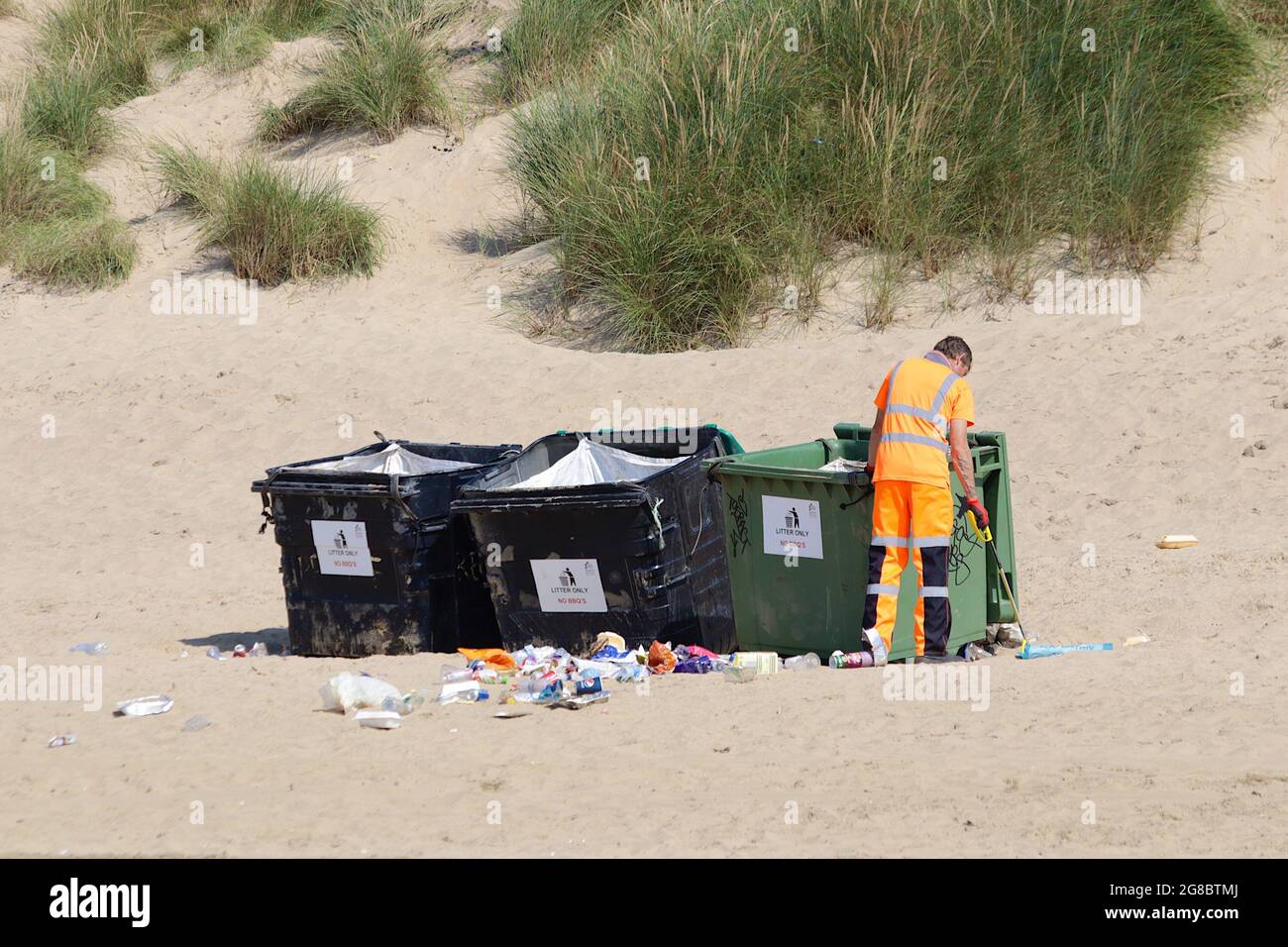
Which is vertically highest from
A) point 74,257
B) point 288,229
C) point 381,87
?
point 381,87

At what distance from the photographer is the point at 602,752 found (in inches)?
221

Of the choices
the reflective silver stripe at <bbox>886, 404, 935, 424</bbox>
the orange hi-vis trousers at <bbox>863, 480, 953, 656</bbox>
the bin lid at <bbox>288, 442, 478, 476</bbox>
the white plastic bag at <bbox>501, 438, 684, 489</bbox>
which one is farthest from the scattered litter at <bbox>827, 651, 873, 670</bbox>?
the bin lid at <bbox>288, 442, 478, 476</bbox>

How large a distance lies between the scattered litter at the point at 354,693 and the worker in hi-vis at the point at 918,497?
2.01 metres

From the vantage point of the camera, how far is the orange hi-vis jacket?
6578 mm

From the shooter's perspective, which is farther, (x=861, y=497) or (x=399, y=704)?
(x=861, y=497)

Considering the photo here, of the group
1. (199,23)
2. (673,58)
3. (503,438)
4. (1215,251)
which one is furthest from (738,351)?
(199,23)

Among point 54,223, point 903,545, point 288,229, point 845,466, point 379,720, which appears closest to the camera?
point 379,720

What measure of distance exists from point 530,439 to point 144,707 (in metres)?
5.18

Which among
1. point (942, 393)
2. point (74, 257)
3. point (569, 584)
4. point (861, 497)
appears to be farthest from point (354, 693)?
point (74, 257)

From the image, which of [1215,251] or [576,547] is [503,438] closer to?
[576,547]

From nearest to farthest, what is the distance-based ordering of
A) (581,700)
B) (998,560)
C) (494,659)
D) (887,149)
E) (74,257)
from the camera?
(581,700) → (494,659) → (998,560) → (887,149) → (74,257)

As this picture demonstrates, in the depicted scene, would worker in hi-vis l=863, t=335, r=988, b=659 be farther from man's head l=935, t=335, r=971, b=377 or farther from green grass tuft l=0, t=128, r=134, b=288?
green grass tuft l=0, t=128, r=134, b=288

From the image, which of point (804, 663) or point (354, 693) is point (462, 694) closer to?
point (354, 693)

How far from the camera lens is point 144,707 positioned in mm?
6484
